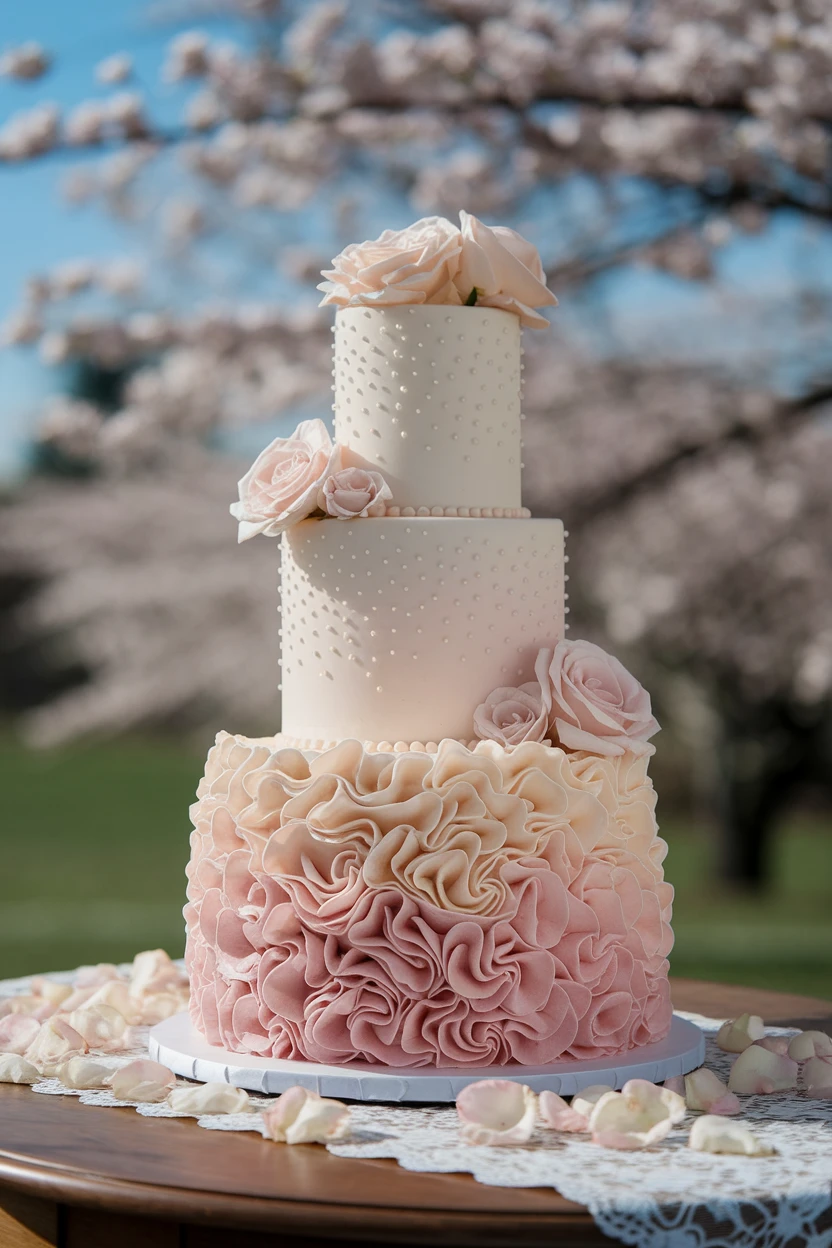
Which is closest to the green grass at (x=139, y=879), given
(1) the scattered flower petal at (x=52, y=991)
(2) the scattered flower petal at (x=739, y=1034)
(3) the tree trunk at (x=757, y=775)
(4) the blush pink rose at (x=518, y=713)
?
(3) the tree trunk at (x=757, y=775)

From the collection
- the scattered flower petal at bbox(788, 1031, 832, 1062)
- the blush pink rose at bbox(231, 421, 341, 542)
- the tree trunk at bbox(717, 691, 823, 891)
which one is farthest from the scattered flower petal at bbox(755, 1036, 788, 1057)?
the tree trunk at bbox(717, 691, 823, 891)

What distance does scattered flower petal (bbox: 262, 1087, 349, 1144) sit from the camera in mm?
2332

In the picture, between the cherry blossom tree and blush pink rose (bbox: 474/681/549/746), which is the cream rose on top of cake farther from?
the cherry blossom tree

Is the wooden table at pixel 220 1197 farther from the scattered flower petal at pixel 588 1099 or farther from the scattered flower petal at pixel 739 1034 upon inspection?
the scattered flower petal at pixel 739 1034

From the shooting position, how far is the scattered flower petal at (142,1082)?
103 inches

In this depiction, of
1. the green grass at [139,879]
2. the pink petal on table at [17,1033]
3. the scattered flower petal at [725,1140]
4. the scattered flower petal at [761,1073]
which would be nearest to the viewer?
the scattered flower petal at [725,1140]

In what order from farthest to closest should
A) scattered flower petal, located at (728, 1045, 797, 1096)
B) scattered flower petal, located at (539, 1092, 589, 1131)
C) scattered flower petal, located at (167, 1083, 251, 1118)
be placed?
scattered flower petal, located at (728, 1045, 797, 1096), scattered flower petal, located at (167, 1083, 251, 1118), scattered flower petal, located at (539, 1092, 589, 1131)

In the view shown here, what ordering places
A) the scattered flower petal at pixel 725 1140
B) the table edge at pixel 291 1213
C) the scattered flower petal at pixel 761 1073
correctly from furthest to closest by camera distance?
1. the scattered flower petal at pixel 761 1073
2. the scattered flower petal at pixel 725 1140
3. the table edge at pixel 291 1213

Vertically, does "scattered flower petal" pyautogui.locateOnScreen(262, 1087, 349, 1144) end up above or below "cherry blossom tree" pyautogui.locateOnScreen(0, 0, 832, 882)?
below

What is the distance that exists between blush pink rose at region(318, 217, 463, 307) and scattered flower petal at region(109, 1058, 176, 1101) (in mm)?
1446

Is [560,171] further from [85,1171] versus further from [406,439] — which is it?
[85,1171]

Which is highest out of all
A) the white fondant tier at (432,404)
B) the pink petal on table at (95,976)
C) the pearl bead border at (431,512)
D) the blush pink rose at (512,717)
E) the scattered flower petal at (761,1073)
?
the white fondant tier at (432,404)

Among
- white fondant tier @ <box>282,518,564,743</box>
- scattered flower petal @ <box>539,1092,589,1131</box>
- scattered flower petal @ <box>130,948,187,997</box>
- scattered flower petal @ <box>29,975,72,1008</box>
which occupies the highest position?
white fondant tier @ <box>282,518,564,743</box>

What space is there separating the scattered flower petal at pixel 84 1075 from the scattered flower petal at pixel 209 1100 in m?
0.23
